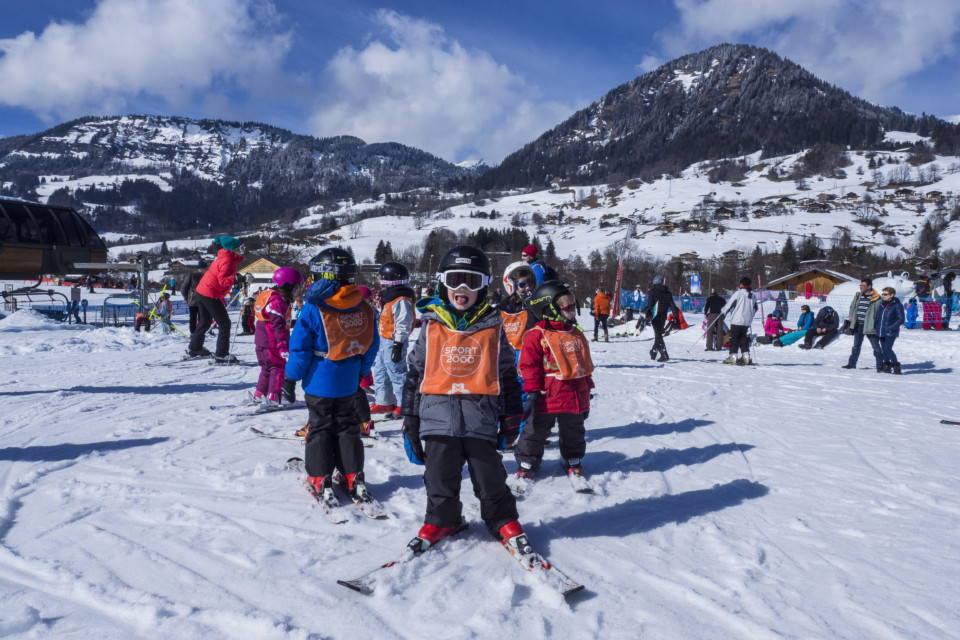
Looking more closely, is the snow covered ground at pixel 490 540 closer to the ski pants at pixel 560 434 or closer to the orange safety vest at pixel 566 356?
the ski pants at pixel 560 434

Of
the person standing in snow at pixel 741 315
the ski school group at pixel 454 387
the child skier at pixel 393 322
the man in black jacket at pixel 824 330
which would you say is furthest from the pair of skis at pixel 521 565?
the man in black jacket at pixel 824 330

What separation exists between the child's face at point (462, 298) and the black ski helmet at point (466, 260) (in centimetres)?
12

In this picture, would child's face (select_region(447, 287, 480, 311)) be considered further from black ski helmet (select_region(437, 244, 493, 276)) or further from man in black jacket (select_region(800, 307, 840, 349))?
man in black jacket (select_region(800, 307, 840, 349))

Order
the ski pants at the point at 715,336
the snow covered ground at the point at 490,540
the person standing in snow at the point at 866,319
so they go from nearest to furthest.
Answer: the snow covered ground at the point at 490,540 → the person standing in snow at the point at 866,319 → the ski pants at the point at 715,336

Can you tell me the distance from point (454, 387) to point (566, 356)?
1.36 metres

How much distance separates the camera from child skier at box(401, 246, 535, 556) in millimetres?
2732

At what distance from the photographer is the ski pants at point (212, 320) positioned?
7902 mm

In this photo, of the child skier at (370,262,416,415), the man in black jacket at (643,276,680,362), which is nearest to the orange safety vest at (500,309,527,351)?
the child skier at (370,262,416,415)

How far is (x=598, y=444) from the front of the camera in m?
5.09

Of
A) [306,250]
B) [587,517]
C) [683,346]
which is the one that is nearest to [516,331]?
[587,517]

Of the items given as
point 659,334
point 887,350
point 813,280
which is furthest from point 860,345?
point 813,280

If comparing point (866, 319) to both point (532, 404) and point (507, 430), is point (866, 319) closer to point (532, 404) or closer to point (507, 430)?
point (532, 404)

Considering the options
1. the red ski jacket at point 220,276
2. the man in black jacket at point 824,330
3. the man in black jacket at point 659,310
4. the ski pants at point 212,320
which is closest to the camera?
the red ski jacket at point 220,276

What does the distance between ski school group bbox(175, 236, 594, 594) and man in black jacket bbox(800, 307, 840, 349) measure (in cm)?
1265
